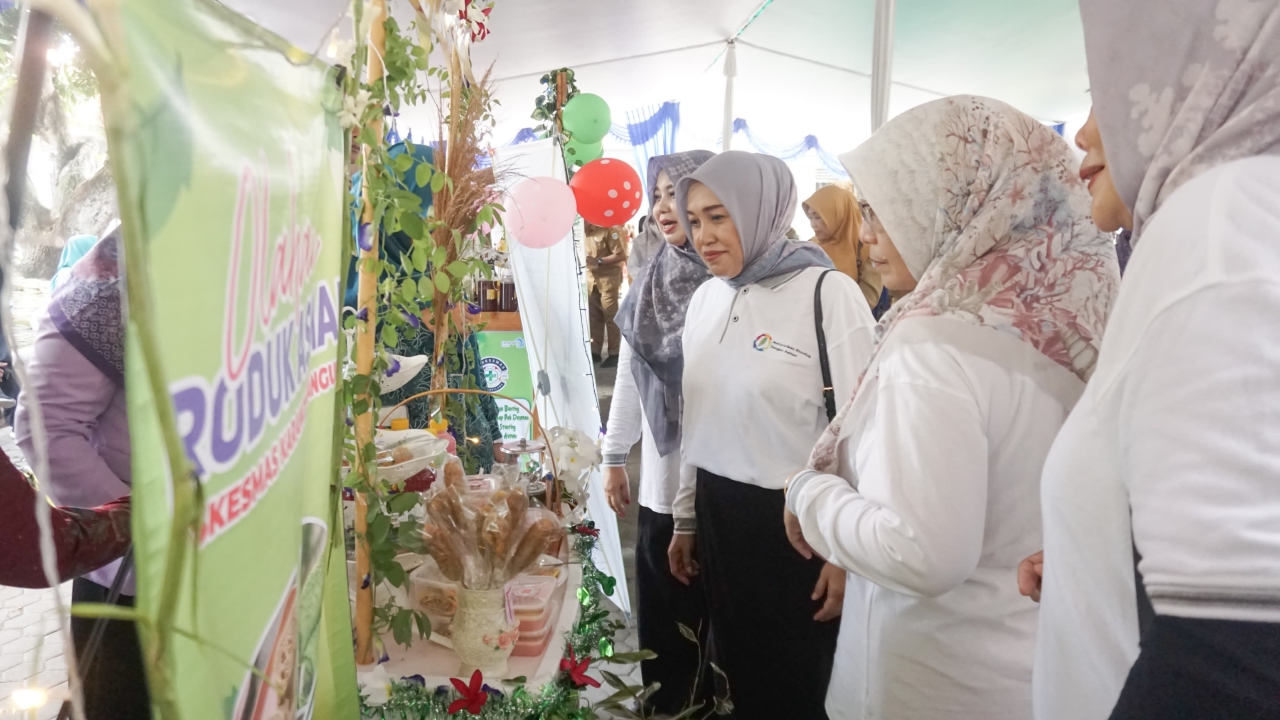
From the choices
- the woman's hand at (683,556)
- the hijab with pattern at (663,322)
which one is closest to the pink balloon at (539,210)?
the hijab with pattern at (663,322)

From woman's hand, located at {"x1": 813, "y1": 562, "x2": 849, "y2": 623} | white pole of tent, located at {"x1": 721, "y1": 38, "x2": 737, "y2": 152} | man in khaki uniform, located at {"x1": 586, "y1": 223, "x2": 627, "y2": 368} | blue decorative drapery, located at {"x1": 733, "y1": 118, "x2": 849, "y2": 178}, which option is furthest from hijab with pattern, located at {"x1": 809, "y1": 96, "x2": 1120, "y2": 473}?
blue decorative drapery, located at {"x1": 733, "y1": 118, "x2": 849, "y2": 178}

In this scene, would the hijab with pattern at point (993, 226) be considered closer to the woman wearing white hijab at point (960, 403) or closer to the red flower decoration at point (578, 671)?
the woman wearing white hijab at point (960, 403)

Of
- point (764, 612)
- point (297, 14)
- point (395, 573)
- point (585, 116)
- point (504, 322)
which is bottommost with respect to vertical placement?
point (764, 612)

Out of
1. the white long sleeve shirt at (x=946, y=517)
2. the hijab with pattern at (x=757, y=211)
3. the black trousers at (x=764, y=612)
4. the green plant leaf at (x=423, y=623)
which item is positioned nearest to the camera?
the white long sleeve shirt at (x=946, y=517)

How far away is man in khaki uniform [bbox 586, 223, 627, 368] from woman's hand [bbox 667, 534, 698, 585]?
4360 millimetres

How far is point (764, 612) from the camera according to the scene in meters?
1.55

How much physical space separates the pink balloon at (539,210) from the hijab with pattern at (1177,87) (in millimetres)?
1975

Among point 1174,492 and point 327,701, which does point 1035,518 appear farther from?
point 327,701

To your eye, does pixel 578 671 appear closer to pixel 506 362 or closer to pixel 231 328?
pixel 231 328

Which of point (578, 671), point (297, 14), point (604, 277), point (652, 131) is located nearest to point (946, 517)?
point (578, 671)

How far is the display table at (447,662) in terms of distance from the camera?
1.09 metres

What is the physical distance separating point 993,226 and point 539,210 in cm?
181

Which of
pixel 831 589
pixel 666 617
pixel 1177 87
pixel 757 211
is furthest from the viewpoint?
pixel 666 617

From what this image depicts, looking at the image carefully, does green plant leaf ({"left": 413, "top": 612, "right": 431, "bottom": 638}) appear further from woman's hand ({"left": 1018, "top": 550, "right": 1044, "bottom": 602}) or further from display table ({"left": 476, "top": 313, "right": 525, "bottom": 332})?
display table ({"left": 476, "top": 313, "right": 525, "bottom": 332})
